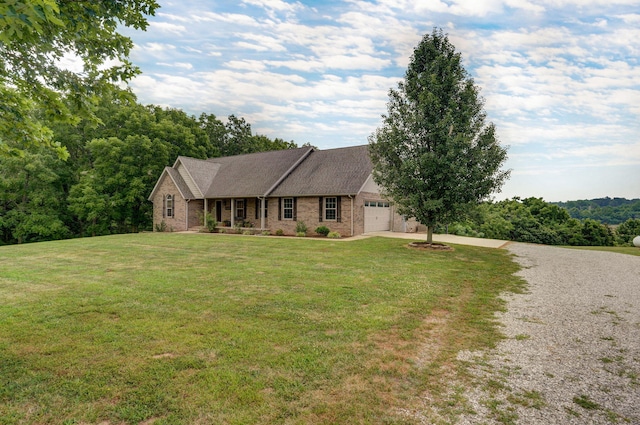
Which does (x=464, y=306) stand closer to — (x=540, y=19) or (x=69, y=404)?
(x=69, y=404)

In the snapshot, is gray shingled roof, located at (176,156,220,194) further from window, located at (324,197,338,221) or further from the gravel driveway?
the gravel driveway

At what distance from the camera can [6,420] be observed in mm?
2877

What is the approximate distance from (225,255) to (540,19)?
632 inches

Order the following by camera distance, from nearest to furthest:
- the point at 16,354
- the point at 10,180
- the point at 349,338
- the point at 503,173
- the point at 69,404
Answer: the point at 69,404
the point at 16,354
the point at 349,338
the point at 503,173
the point at 10,180

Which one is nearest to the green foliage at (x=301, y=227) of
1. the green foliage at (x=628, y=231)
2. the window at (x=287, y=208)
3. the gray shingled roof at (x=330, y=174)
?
the window at (x=287, y=208)

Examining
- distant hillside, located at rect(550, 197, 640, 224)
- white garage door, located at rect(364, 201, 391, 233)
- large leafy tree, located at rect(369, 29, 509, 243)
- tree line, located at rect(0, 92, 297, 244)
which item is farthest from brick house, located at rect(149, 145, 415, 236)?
distant hillside, located at rect(550, 197, 640, 224)

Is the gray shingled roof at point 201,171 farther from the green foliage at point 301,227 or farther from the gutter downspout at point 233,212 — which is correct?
the green foliage at point 301,227

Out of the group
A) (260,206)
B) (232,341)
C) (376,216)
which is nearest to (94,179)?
(260,206)

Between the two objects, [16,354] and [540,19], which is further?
[540,19]

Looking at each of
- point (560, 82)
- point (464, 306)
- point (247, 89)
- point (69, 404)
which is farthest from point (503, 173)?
point (247, 89)

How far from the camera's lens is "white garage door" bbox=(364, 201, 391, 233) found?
72.1ft

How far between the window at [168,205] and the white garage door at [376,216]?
17.1 m

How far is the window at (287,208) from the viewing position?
22.9 m

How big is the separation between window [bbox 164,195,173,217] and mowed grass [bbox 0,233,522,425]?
1874 cm
